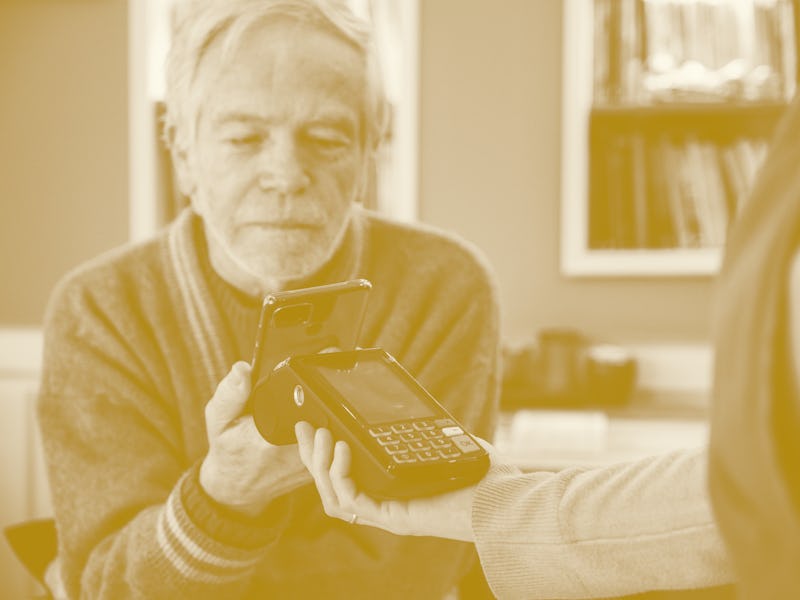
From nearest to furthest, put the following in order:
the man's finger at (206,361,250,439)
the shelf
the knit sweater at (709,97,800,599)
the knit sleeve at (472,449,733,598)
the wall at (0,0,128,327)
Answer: the knit sweater at (709,97,800,599) → the knit sleeve at (472,449,733,598) → the man's finger at (206,361,250,439) → the shelf → the wall at (0,0,128,327)

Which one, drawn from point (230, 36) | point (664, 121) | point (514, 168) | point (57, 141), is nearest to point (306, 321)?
point (230, 36)

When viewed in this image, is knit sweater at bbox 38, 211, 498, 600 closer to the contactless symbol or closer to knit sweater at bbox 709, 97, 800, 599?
the contactless symbol

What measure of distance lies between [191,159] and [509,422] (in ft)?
3.34

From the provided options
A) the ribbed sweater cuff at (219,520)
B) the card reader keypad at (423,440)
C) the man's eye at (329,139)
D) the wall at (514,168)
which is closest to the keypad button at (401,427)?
the card reader keypad at (423,440)

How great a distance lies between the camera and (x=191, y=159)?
3.04 feet

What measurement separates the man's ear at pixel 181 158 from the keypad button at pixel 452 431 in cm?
40

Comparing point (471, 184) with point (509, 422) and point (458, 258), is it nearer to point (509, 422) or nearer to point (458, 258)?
point (509, 422)

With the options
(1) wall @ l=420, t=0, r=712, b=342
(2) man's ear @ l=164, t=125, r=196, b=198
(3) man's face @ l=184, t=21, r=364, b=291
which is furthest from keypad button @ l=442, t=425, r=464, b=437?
(1) wall @ l=420, t=0, r=712, b=342

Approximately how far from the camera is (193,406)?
903mm

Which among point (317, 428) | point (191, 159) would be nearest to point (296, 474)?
point (317, 428)

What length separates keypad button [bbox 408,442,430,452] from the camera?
632 mm

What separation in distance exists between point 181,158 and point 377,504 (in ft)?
1.46

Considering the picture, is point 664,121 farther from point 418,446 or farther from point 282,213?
point 418,446

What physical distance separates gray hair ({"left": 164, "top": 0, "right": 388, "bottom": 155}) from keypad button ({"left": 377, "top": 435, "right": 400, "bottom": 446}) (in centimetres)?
39
